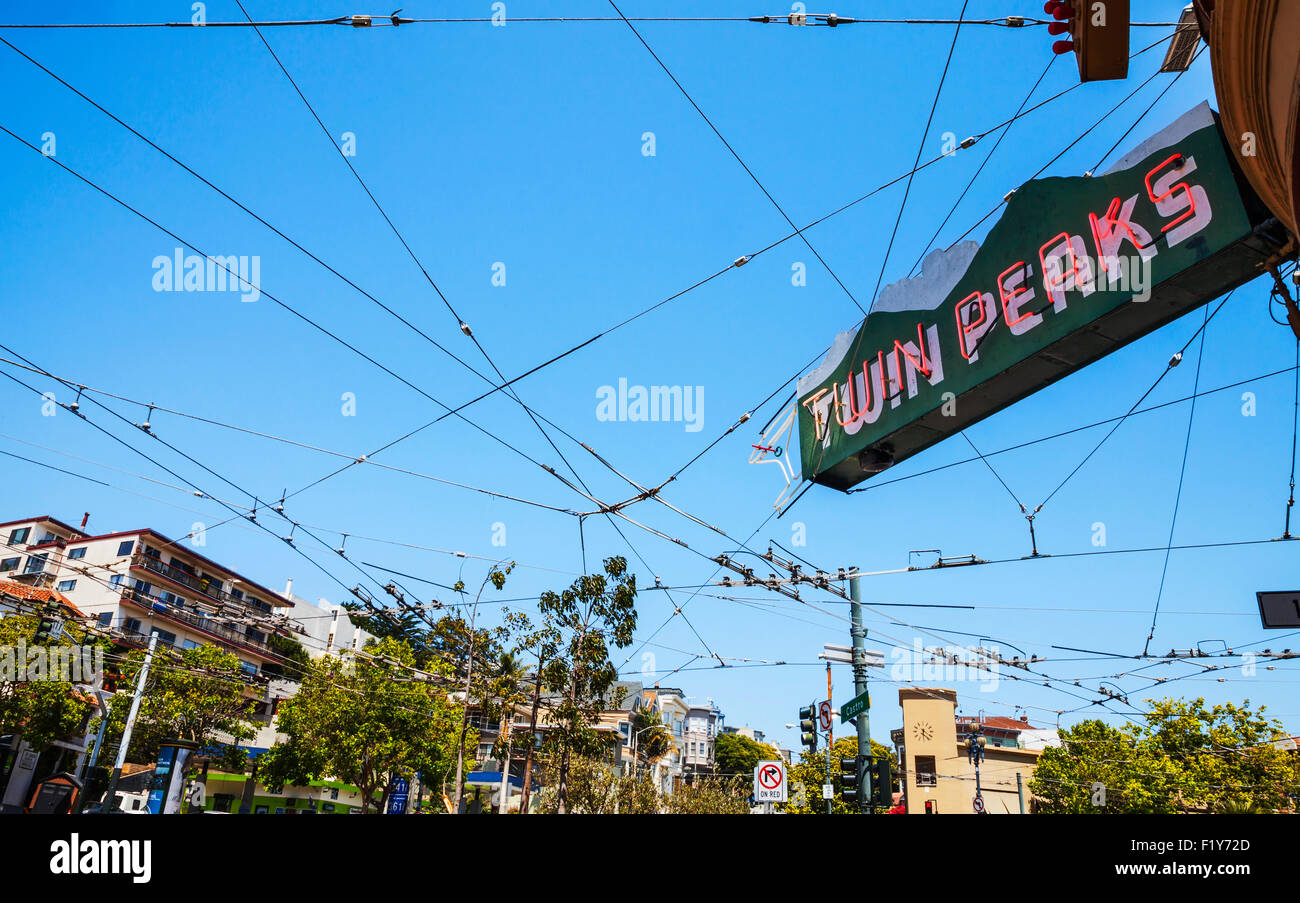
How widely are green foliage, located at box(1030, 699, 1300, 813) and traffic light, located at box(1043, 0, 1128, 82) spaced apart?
4048 centimetres

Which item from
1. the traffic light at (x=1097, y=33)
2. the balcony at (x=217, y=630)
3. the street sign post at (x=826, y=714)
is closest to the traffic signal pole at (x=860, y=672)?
the street sign post at (x=826, y=714)

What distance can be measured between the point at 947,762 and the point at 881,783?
1930 inches

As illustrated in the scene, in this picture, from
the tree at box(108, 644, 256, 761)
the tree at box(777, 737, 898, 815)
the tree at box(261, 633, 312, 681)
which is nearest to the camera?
the tree at box(777, 737, 898, 815)

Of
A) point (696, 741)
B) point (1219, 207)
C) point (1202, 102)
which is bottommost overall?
point (696, 741)

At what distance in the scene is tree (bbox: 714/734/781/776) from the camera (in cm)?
9927

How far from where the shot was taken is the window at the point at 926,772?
56406 mm

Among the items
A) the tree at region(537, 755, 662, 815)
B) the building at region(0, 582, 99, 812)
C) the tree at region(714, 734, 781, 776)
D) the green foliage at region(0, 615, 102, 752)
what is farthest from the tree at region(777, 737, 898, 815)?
the building at region(0, 582, 99, 812)

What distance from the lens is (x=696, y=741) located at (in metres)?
101

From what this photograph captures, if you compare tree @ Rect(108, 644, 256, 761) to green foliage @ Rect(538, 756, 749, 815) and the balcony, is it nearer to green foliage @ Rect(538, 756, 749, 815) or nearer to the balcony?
the balcony

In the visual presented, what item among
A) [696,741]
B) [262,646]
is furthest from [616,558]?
[696,741]

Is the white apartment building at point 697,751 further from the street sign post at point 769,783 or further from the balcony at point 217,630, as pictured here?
the street sign post at point 769,783
